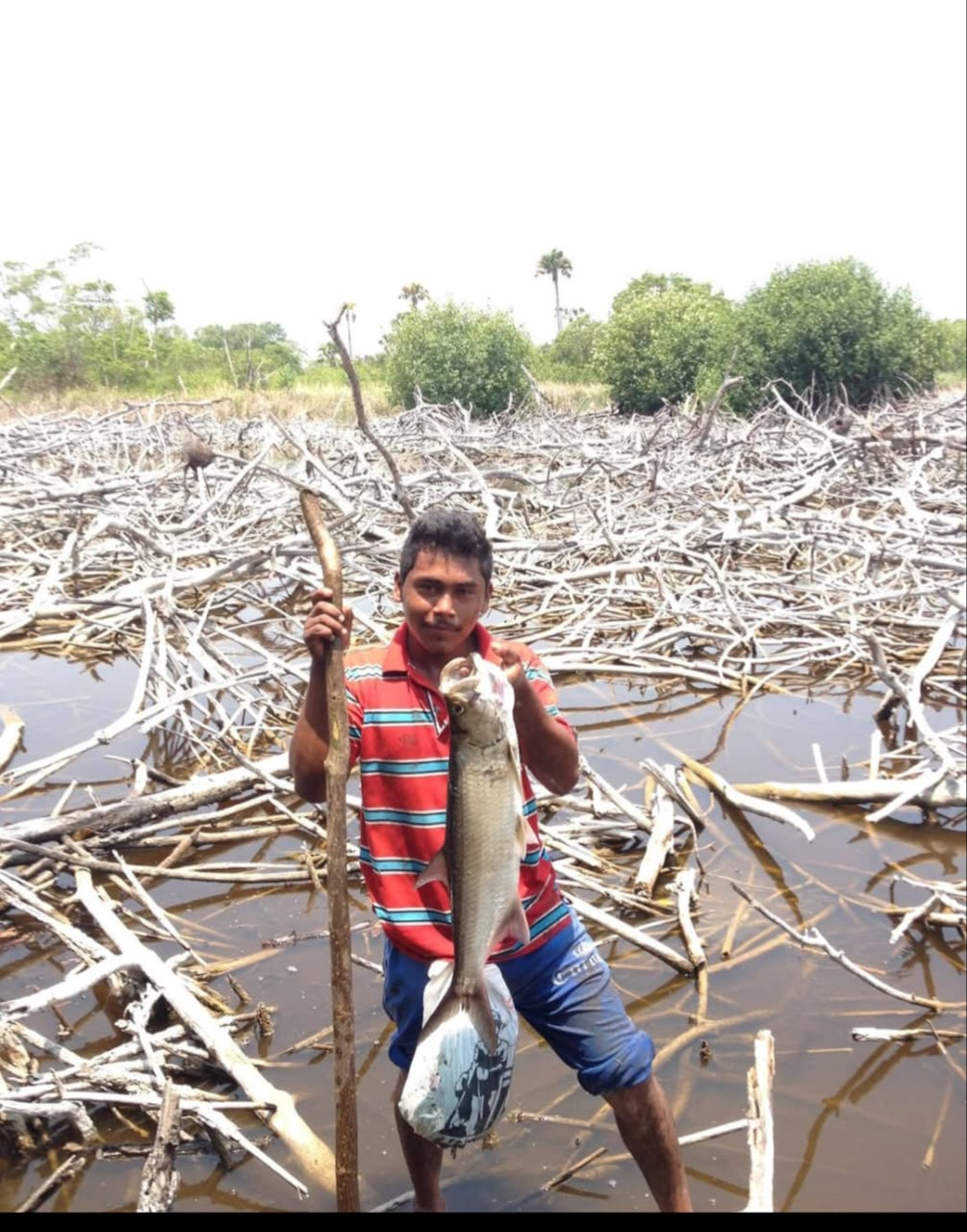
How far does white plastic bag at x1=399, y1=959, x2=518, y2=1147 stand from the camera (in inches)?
85.8

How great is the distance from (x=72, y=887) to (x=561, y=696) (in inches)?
152

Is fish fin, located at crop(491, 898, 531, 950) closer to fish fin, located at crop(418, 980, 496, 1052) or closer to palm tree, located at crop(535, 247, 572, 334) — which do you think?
fish fin, located at crop(418, 980, 496, 1052)

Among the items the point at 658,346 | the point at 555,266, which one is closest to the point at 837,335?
the point at 658,346

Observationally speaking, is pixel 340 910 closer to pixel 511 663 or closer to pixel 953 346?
pixel 511 663

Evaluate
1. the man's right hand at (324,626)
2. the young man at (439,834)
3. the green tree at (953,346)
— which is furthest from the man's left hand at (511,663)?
the green tree at (953,346)

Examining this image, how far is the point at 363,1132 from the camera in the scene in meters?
3.06

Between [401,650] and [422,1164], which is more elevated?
[401,650]

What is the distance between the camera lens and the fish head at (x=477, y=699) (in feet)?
6.34

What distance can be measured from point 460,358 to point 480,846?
2586cm

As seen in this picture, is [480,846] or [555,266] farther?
[555,266]

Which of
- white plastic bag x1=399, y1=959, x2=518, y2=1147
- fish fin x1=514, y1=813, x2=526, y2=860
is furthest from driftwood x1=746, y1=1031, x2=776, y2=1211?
fish fin x1=514, y1=813, x2=526, y2=860

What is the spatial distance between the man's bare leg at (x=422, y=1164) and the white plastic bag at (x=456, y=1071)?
181 millimetres

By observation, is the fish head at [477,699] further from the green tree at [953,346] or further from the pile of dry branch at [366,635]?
the green tree at [953,346]

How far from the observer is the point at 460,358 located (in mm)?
26906
